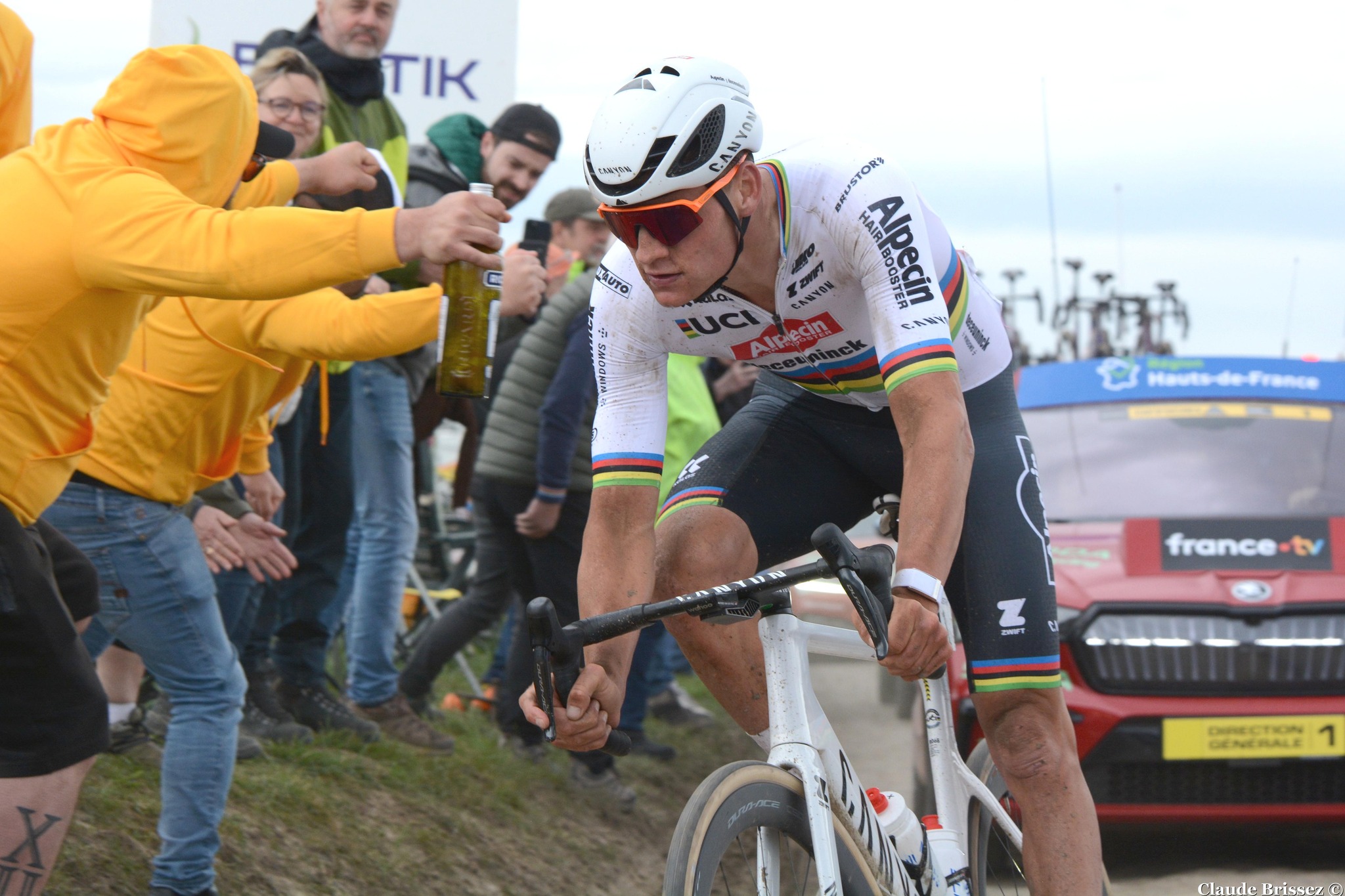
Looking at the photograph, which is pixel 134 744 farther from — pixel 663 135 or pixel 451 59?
pixel 451 59

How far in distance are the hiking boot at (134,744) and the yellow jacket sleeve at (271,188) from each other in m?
1.91

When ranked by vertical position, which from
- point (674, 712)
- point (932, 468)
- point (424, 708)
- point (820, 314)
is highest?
point (820, 314)

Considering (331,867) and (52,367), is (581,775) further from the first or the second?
(52,367)

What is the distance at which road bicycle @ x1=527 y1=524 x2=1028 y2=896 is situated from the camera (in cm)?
262

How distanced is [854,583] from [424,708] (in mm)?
4353

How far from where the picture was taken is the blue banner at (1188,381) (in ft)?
21.9

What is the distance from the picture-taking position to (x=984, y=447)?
11.6 ft

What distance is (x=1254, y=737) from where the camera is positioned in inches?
205

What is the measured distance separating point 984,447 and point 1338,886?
2795mm

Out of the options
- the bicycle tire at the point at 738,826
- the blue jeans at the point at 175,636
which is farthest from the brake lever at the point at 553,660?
the blue jeans at the point at 175,636

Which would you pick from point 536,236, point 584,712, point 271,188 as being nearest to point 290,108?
point 536,236

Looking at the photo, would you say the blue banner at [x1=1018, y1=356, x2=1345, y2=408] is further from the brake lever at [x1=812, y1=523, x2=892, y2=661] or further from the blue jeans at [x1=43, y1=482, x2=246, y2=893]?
the brake lever at [x1=812, y1=523, x2=892, y2=661]

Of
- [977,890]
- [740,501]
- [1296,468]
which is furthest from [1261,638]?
[740,501]

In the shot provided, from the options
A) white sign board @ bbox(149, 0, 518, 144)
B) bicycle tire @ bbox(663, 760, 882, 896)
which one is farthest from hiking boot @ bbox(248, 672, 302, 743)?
white sign board @ bbox(149, 0, 518, 144)
